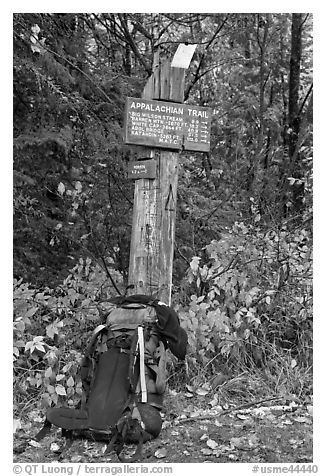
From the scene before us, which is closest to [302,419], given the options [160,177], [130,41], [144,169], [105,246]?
[160,177]

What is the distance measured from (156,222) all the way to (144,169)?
447 mm

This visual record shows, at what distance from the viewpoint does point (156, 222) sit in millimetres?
4547

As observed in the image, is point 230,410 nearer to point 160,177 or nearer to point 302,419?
point 302,419

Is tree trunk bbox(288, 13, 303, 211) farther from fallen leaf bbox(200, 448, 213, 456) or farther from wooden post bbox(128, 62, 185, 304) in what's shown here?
fallen leaf bbox(200, 448, 213, 456)

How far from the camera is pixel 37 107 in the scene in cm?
630

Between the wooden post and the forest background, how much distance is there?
15.0 inches

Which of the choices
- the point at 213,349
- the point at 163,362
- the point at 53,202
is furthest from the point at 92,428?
the point at 53,202

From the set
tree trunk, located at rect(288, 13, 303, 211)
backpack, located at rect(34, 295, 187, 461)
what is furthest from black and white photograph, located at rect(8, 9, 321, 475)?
→ tree trunk, located at rect(288, 13, 303, 211)

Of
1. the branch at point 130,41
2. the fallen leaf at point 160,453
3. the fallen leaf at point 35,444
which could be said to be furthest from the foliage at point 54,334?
the branch at point 130,41

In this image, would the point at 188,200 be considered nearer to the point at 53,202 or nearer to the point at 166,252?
the point at 53,202

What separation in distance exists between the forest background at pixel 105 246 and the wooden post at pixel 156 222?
38 centimetres

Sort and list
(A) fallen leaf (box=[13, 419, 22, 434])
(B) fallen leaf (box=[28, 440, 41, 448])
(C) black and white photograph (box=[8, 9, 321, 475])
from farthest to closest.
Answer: (A) fallen leaf (box=[13, 419, 22, 434]), (B) fallen leaf (box=[28, 440, 41, 448]), (C) black and white photograph (box=[8, 9, 321, 475])

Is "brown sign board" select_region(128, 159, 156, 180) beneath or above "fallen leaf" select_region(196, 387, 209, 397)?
above

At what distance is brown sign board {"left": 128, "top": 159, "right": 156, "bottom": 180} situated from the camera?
4520mm
